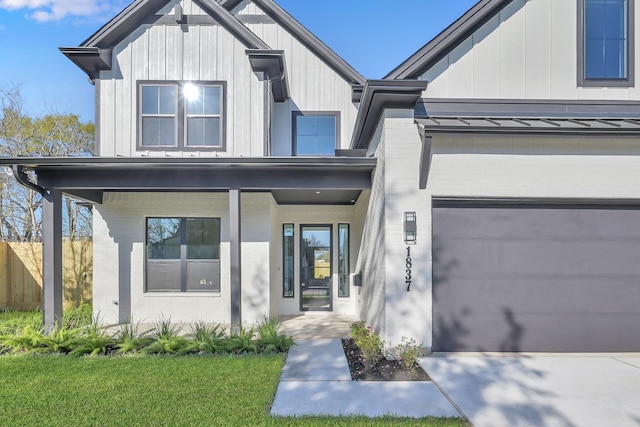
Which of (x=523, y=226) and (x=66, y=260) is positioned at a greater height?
(x=523, y=226)

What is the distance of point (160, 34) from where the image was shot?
862 cm

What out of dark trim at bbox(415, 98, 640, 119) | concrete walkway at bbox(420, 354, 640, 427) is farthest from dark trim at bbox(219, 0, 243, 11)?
concrete walkway at bbox(420, 354, 640, 427)

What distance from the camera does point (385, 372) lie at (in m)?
5.20

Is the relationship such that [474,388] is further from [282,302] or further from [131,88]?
[131,88]

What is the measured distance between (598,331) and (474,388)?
3041mm

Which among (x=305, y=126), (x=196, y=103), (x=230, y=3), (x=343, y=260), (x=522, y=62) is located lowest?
(x=343, y=260)

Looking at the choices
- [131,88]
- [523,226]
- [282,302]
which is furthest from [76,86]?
[523,226]

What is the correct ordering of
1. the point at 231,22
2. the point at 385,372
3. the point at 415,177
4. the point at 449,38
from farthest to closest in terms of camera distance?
the point at 231,22 < the point at 449,38 < the point at 415,177 < the point at 385,372

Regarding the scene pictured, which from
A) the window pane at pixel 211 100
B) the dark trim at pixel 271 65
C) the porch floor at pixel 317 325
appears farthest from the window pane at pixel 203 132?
the porch floor at pixel 317 325

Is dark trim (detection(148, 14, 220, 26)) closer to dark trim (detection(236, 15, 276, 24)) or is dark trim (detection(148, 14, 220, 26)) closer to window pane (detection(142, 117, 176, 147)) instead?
dark trim (detection(236, 15, 276, 24))

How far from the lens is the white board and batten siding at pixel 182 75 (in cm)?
849

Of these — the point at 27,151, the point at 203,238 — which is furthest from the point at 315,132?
the point at 27,151

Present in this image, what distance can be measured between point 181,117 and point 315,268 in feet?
16.3

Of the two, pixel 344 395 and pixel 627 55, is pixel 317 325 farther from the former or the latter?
pixel 627 55
